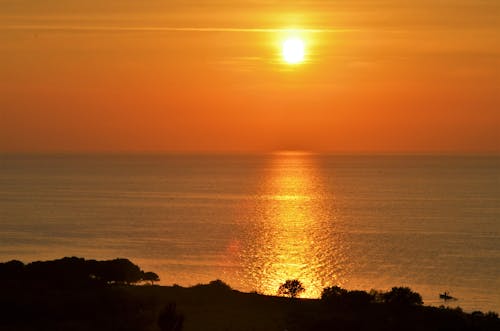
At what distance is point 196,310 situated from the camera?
37812 mm

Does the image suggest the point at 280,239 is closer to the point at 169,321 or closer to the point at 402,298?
the point at 402,298

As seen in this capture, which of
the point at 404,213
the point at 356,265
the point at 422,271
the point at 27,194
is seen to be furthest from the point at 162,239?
the point at 27,194

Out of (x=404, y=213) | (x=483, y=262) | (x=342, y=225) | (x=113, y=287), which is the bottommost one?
(x=113, y=287)

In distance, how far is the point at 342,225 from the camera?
423 feet

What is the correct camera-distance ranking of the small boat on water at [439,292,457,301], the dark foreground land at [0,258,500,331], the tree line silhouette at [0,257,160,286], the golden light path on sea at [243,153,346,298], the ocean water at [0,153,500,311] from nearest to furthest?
the dark foreground land at [0,258,500,331], the tree line silhouette at [0,257,160,286], the small boat on water at [439,292,457,301], the golden light path on sea at [243,153,346,298], the ocean water at [0,153,500,311]

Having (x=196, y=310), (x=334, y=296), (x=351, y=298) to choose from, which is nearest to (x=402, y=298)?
(x=351, y=298)

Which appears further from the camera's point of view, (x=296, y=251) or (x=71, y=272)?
(x=296, y=251)

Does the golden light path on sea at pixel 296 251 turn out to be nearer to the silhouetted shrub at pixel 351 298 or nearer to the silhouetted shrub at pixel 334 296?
→ the silhouetted shrub at pixel 334 296

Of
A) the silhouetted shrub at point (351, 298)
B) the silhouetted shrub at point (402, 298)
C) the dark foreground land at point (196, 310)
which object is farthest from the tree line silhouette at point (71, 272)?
the silhouetted shrub at point (402, 298)

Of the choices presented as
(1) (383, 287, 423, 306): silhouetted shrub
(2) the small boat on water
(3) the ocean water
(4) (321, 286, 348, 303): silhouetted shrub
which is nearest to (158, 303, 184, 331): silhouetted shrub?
(4) (321, 286, 348, 303): silhouetted shrub

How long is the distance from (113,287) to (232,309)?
26.8ft

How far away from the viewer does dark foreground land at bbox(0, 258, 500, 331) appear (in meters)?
34.2

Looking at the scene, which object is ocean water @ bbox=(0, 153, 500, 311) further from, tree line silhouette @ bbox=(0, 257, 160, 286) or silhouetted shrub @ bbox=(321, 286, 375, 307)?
silhouetted shrub @ bbox=(321, 286, 375, 307)

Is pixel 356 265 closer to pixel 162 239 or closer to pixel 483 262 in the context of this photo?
pixel 483 262
